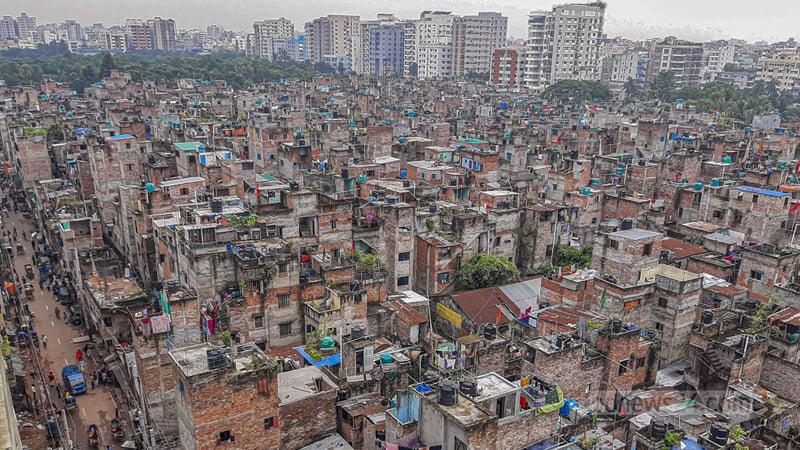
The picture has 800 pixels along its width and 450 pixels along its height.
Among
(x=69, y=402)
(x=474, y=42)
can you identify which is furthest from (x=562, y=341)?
(x=474, y=42)

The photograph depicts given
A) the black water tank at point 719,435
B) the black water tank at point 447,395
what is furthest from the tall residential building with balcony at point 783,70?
the black water tank at point 447,395

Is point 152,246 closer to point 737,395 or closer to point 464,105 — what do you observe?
point 737,395

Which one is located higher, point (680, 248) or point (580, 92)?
point (580, 92)

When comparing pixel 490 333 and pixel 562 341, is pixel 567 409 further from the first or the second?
pixel 490 333

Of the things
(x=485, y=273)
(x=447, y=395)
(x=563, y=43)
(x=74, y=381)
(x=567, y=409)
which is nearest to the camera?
(x=447, y=395)

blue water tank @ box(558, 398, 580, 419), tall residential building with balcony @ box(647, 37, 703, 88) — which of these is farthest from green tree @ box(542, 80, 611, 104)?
blue water tank @ box(558, 398, 580, 419)

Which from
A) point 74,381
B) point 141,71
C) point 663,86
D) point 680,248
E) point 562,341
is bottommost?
point 74,381

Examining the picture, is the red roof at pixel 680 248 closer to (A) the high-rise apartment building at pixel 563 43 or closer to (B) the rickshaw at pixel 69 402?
(B) the rickshaw at pixel 69 402

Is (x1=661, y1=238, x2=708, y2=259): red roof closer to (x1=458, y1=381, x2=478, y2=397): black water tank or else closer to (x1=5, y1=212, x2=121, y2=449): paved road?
(x1=458, y1=381, x2=478, y2=397): black water tank
